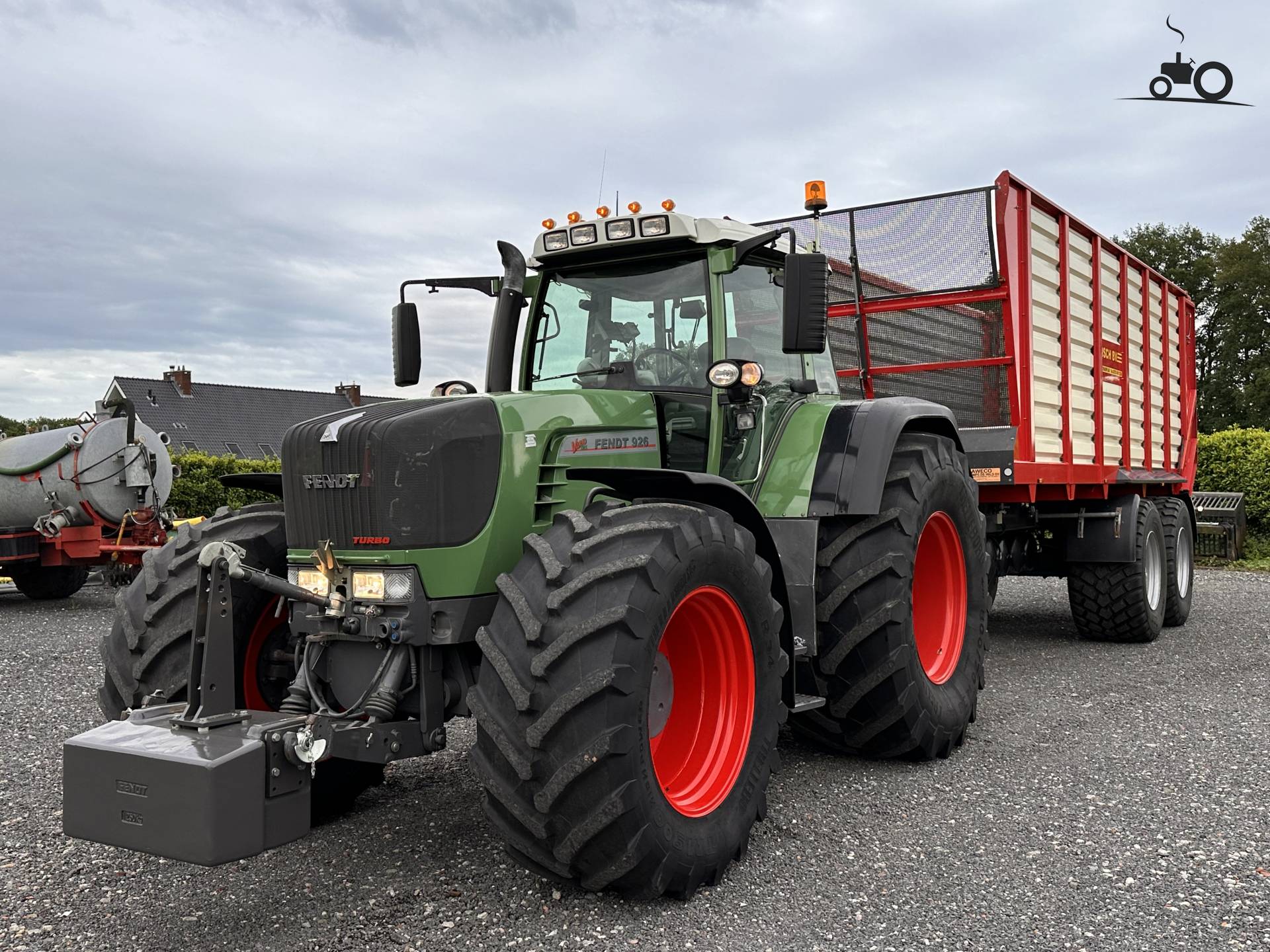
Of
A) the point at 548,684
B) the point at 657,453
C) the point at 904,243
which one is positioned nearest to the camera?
the point at 548,684

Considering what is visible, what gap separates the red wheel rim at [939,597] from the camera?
5.34m

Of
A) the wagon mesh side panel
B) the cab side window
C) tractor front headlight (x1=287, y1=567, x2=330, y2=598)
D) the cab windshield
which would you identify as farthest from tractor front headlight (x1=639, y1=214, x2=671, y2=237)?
the wagon mesh side panel

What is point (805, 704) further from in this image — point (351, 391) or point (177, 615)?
point (351, 391)

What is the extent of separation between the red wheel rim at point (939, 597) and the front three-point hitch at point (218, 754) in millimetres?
2824

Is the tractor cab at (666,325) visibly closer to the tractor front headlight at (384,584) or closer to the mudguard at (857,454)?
the mudguard at (857,454)

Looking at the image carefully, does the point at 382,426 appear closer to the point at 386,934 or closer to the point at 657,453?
the point at 657,453

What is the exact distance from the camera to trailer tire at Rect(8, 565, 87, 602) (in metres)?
12.1

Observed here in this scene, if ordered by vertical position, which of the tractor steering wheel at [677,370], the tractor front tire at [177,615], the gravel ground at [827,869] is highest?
the tractor steering wheel at [677,370]

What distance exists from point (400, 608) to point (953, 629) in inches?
123

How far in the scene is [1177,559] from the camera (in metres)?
9.36

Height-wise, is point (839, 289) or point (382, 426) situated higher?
point (839, 289)

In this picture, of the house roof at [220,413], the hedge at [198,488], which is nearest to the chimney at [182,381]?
the house roof at [220,413]

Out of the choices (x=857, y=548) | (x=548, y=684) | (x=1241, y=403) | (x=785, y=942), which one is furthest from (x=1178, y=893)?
(x=1241, y=403)

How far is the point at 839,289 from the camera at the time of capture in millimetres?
7297
